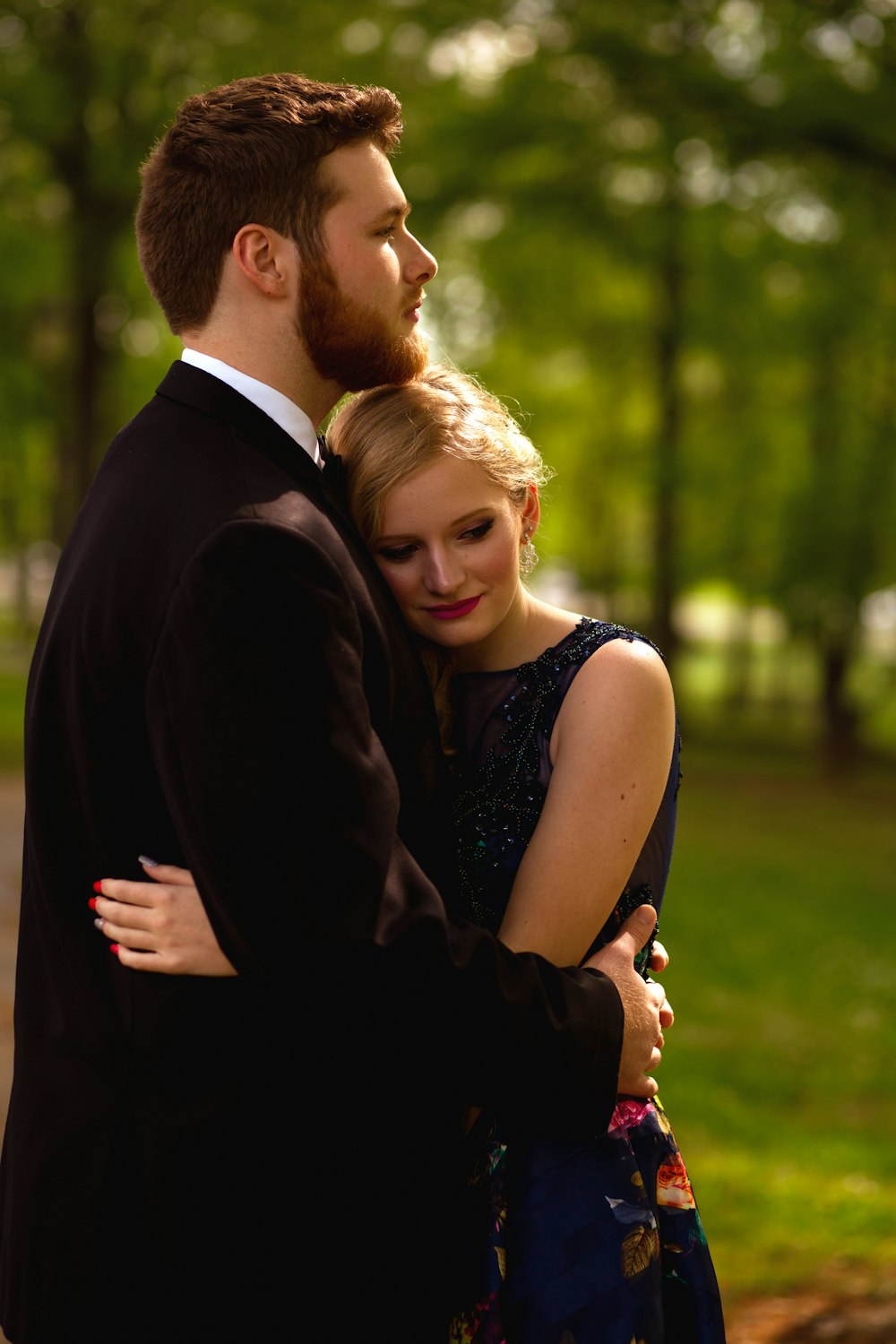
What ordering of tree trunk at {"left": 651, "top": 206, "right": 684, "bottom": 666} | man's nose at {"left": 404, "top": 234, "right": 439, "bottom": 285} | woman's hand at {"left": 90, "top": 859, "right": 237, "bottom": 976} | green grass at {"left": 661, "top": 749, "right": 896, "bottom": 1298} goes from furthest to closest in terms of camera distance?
tree trunk at {"left": 651, "top": 206, "right": 684, "bottom": 666}
green grass at {"left": 661, "top": 749, "right": 896, "bottom": 1298}
man's nose at {"left": 404, "top": 234, "right": 439, "bottom": 285}
woman's hand at {"left": 90, "top": 859, "right": 237, "bottom": 976}

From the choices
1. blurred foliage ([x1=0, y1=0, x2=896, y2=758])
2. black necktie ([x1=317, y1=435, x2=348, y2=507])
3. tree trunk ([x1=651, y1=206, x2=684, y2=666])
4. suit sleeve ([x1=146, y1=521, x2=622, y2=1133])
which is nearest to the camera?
suit sleeve ([x1=146, y1=521, x2=622, y2=1133])

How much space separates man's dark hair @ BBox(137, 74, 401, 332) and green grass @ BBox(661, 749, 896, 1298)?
164 inches

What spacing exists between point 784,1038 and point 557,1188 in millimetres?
6904

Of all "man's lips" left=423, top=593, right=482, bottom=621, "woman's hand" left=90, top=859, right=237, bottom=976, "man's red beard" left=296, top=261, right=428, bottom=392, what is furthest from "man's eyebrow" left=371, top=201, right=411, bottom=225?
"woman's hand" left=90, top=859, right=237, bottom=976

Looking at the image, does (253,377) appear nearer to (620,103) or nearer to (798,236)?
(620,103)

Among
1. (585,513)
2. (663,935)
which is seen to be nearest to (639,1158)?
(663,935)

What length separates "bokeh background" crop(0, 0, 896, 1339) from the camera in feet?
27.1

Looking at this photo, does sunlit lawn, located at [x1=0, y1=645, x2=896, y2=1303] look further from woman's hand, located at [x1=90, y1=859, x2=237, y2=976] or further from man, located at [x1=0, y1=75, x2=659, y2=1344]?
woman's hand, located at [x1=90, y1=859, x2=237, y2=976]

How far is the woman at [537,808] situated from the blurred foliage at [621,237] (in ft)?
30.8

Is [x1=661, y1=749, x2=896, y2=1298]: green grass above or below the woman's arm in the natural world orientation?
below

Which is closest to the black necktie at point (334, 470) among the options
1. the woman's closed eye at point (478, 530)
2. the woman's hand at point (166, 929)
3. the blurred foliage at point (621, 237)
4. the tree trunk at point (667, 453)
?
the woman's closed eye at point (478, 530)

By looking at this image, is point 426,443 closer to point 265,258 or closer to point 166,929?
point 265,258

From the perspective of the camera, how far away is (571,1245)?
2.22 meters

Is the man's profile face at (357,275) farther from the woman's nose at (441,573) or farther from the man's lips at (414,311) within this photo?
the woman's nose at (441,573)
